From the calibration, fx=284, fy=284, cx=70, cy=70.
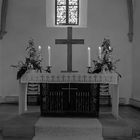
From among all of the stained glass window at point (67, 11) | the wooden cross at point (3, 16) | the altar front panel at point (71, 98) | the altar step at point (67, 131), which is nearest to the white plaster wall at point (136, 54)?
the stained glass window at point (67, 11)

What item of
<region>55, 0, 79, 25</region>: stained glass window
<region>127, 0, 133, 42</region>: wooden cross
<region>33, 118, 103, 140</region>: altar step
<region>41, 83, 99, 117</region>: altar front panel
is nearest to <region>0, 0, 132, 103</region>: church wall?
<region>127, 0, 133, 42</region>: wooden cross

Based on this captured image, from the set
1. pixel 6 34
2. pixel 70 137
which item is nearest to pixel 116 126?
pixel 70 137

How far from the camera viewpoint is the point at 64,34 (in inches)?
414

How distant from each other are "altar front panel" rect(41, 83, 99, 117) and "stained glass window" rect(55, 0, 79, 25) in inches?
175

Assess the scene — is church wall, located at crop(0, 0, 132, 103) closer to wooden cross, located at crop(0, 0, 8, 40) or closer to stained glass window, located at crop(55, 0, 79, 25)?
wooden cross, located at crop(0, 0, 8, 40)

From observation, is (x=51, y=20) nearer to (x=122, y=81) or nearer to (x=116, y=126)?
(x=122, y=81)

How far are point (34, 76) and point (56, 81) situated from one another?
565 millimetres

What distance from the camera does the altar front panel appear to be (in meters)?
7.07

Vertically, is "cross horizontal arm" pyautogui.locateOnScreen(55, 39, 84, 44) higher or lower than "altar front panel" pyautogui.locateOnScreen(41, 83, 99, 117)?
higher

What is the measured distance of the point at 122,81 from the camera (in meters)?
10.5

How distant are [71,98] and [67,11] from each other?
16.0 ft

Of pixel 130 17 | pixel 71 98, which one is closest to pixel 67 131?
pixel 71 98

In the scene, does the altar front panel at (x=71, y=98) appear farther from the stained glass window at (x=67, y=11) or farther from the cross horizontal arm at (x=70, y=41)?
the stained glass window at (x=67, y=11)

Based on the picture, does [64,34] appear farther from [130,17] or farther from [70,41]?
[130,17]
